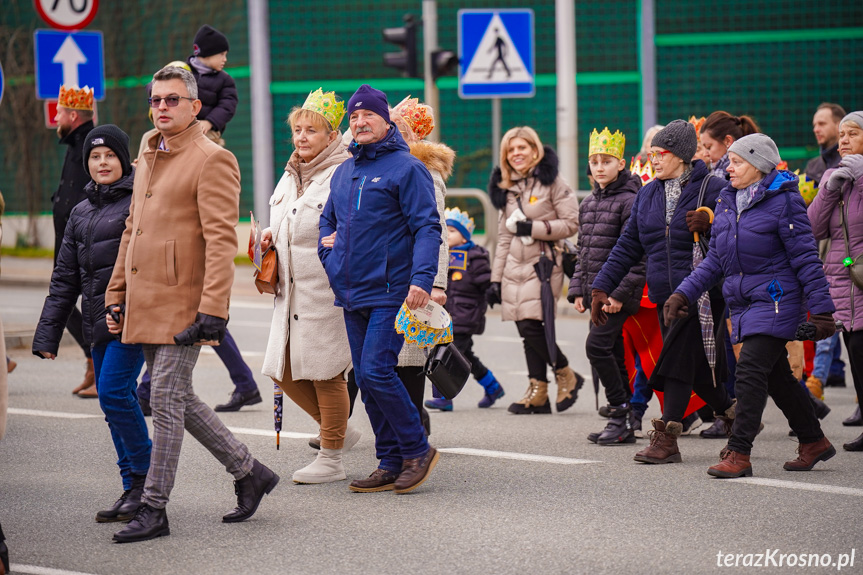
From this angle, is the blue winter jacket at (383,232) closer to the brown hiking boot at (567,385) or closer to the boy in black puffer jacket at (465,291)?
the boy in black puffer jacket at (465,291)

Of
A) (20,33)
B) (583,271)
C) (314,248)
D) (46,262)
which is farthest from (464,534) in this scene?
(20,33)

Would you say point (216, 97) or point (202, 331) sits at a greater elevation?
point (216, 97)

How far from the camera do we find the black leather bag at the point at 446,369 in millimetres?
6973

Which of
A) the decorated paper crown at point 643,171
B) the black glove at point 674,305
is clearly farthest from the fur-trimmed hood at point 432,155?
the decorated paper crown at point 643,171

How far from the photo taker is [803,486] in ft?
21.8

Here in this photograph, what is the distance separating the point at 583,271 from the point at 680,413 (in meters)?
1.42

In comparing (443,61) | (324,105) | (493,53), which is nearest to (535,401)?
(324,105)

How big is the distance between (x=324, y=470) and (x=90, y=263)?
1.67 m

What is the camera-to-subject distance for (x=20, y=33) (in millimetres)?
25297

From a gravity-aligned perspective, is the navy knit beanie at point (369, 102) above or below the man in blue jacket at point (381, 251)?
above

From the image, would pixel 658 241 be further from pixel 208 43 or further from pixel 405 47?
pixel 405 47

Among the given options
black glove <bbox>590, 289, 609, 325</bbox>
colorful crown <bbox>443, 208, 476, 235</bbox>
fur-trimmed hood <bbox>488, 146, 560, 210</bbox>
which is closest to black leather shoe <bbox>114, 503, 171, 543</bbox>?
black glove <bbox>590, 289, 609, 325</bbox>

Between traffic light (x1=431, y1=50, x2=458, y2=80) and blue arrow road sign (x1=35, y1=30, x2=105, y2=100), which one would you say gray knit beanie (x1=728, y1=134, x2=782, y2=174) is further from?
traffic light (x1=431, y1=50, x2=458, y2=80)

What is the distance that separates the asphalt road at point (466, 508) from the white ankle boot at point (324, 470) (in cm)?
9
